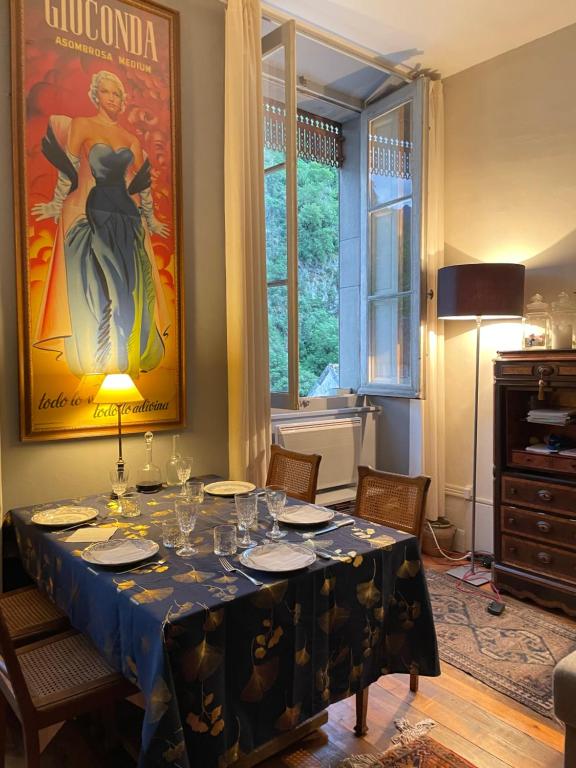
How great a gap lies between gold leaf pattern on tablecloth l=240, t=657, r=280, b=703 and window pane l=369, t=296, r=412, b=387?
2.60m

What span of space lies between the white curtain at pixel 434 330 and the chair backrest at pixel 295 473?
1.44 meters

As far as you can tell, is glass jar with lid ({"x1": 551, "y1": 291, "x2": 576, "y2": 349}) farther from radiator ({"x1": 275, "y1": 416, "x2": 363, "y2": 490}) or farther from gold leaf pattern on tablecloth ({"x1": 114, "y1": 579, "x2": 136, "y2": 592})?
gold leaf pattern on tablecloth ({"x1": 114, "y1": 579, "x2": 136, "y2": 592})

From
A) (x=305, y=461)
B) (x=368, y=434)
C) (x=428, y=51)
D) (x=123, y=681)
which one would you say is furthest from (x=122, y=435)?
(x=428, y=51)

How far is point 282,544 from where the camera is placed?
1749 mm

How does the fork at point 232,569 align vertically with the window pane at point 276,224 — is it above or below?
below

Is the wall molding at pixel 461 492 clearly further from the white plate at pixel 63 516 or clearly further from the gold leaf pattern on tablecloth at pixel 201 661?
the gold leaf pattern on tablecloth at pixel 201 661

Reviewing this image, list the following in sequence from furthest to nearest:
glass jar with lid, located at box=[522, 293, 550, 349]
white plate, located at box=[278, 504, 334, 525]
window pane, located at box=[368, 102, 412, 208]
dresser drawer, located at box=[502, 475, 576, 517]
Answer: window pane, located at box=[368, 102, 412, 208], glass jar with lid, located at box=[522, 293, 550, 349], dresser drawer, located at box=[502, 475, 576, 517], white plate, located at box=[278, 504, 334, 525]

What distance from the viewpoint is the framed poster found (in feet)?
7.73

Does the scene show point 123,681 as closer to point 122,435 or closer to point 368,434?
point 122,435

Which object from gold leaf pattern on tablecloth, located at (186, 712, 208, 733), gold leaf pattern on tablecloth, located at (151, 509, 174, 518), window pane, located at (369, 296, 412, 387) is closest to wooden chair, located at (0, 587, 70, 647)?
gold leaf pattern on tablecloth, located at (151, 509, 174, 518)

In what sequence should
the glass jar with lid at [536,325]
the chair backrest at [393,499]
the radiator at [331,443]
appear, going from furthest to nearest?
the radiator at [331,443] < the glass jar with lid at [536,325] < the chair backrest at [393,499]

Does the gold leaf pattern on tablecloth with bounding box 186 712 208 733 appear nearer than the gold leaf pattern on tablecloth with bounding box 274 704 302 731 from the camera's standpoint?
Yes

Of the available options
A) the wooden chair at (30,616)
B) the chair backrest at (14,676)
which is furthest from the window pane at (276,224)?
the chair backrest at (14,676)

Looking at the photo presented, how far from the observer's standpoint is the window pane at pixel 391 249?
3.85m
